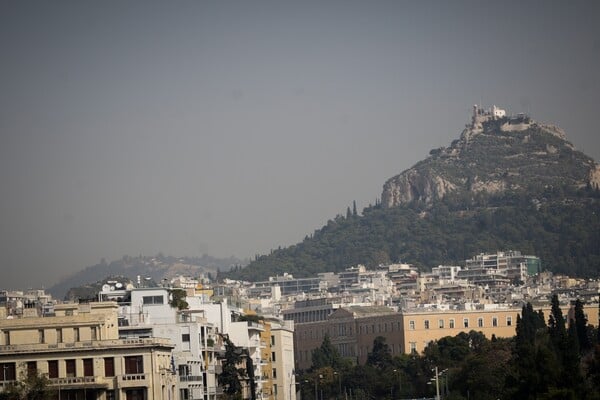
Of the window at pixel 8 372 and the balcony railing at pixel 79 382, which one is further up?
the window at pixel 8 372

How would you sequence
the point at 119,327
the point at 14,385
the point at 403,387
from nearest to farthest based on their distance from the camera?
the point at 14,385 → the point at 119,327 → the point at 403,387

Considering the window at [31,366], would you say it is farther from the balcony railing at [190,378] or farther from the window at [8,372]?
the balcony railing at [190,378]

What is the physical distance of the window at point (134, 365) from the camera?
3561 inches

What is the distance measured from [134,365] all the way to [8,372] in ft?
20.2

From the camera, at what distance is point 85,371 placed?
90188 millimetres

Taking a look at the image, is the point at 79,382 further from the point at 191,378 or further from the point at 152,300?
the point at 152,300

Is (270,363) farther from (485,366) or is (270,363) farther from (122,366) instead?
(122,366)

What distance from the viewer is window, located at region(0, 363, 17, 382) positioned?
295ft

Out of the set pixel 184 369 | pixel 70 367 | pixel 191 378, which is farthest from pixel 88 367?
pixel 191 378

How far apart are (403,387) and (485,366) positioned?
4101cm

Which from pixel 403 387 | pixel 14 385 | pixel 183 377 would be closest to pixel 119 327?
pixel 183 377

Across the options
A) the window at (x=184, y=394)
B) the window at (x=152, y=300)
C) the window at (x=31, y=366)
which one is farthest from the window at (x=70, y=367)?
the window at (x=152, y=300)

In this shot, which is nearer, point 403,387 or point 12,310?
point 12,310

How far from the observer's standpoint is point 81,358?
9025 cm
